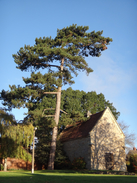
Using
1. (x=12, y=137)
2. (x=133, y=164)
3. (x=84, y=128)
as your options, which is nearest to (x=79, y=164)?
(x=84, y=128)

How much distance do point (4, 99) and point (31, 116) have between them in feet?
14.4

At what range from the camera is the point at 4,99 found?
26672 millimetres

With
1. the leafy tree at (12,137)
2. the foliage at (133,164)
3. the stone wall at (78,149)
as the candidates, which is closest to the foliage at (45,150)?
the stone wall at (78,149)

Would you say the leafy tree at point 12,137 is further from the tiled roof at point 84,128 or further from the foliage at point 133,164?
the foliage at point 133,164

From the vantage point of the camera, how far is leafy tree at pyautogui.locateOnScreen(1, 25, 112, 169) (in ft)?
81.1

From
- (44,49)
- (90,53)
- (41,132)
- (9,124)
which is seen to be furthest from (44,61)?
(41,132)

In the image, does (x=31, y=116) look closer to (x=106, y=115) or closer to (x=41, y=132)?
(x=41, y=132)

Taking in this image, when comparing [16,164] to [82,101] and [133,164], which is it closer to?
[133,164]

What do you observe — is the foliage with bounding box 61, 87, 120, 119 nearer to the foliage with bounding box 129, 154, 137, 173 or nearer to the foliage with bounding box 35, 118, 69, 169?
the foliage with bounding box 35, 118, 69, 169

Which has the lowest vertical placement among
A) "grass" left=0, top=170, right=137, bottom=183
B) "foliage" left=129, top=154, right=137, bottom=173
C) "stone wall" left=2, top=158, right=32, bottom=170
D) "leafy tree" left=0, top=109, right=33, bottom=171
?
"stone wall" left=2, top=158, right=32, bottom=170

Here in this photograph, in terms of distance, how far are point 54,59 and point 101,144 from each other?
13791 mm

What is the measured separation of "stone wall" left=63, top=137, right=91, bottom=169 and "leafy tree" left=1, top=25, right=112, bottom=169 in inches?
176

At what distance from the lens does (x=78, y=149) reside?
93.9ft

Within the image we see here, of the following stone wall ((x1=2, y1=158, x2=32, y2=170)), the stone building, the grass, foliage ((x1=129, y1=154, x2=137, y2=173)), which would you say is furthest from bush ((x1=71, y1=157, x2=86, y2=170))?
the grass
